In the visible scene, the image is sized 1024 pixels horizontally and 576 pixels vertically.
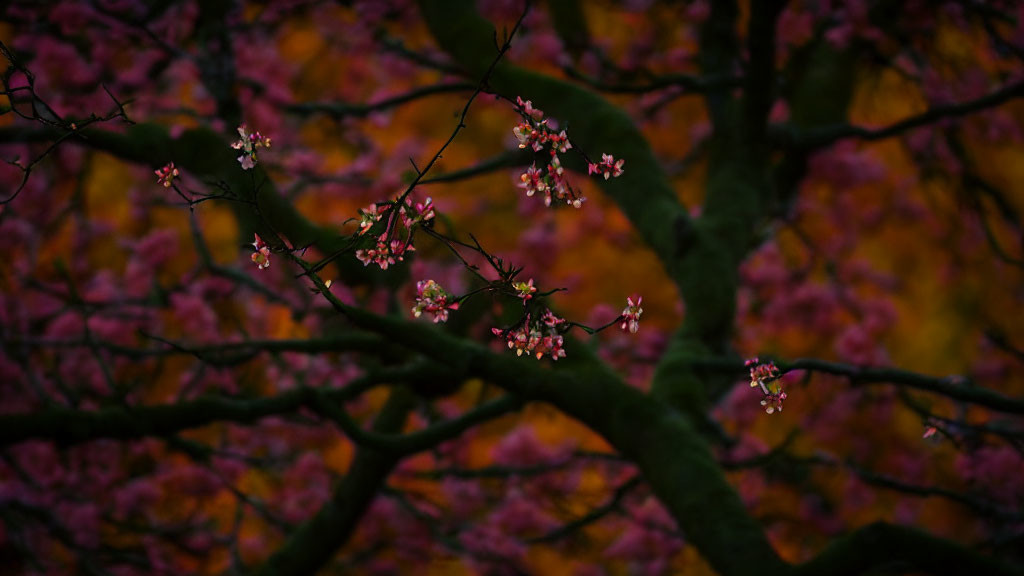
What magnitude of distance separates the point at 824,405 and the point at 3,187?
28.1ft

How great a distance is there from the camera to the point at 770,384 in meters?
2.83

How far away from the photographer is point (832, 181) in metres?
7.87

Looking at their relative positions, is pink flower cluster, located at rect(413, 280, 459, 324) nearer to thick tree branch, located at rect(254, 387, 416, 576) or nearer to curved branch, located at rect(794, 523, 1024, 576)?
curved branch, located at rect(794, 523, 1024, 576)

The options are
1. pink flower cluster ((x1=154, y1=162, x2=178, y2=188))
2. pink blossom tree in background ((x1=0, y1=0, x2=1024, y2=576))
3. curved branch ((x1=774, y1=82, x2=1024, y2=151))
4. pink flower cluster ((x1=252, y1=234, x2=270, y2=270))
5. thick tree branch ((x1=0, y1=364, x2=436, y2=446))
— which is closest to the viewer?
pink flower cluster ((x1=252, y1=234, x2=270, y2=270))

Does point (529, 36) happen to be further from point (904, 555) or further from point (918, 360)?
point (918, 360)

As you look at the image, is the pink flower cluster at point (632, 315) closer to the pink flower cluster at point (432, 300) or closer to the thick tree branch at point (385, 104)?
the pink flower cluster at point (432, 300)

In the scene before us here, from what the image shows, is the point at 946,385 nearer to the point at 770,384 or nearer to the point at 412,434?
the point at 770,384

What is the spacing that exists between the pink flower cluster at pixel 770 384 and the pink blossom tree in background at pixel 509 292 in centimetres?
1

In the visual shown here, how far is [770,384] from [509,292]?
3.02ft

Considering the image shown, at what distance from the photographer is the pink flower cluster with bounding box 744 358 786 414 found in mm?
2797

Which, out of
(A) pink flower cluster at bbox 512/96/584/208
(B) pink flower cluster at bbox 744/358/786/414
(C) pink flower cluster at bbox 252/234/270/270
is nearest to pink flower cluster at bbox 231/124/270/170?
(C) pink flower cluster at bbox 252/234/270/270

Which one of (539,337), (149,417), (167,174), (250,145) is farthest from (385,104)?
(539,337)

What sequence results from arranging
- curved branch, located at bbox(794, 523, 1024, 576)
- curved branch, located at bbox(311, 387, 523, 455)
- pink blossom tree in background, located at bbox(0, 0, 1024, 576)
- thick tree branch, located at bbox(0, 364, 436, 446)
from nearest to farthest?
curved branch, located at bbox(794, 523, 1024, 576), pink blossom tree in background, located at bbox(0, 0, 1024, 576), thick tree branch, located at bbox(0, 364, 436, 446), curved branch, located at bbox(311, 387, 523, 455)

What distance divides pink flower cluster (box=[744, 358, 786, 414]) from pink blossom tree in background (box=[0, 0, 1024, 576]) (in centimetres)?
1
